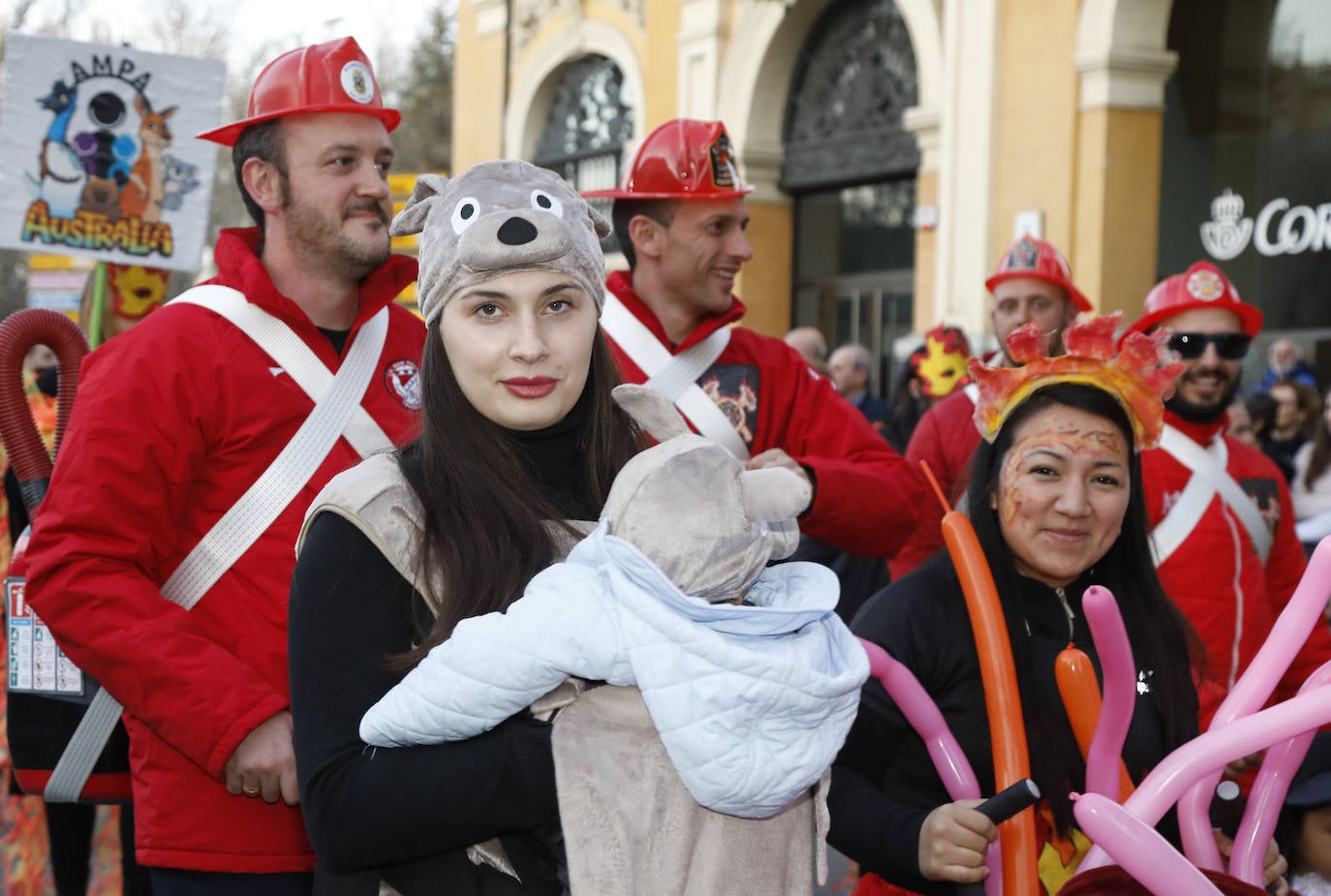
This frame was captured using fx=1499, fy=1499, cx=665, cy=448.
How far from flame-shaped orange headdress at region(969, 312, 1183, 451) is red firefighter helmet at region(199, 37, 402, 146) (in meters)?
1.39

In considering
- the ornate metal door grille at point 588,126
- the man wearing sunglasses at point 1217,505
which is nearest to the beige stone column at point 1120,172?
the man wearing sunglasses at point 1217,505

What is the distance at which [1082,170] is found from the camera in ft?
40.8

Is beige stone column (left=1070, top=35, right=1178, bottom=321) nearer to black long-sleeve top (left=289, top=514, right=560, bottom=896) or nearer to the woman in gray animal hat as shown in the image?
the woman in gray animal hat

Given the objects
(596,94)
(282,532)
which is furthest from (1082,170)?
(282,532)

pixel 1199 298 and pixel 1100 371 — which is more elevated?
pixel 1199 298

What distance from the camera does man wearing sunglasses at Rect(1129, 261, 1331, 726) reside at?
3.90 meters

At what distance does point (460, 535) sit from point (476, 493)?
0.06 metres

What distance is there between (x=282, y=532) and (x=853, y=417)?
161 cm

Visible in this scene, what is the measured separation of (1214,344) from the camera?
14.8 ft

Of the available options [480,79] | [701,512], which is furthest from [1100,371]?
[480,79]

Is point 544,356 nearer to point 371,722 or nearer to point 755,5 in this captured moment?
point 371,722

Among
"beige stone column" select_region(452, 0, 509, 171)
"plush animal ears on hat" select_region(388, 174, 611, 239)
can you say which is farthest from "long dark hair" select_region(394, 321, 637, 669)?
"beige stone column" select_region(452, 0, 509, 171)

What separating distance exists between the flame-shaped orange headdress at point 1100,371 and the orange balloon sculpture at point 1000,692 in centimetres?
52

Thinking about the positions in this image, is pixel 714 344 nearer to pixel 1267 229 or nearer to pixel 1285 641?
pixel 1285 641
